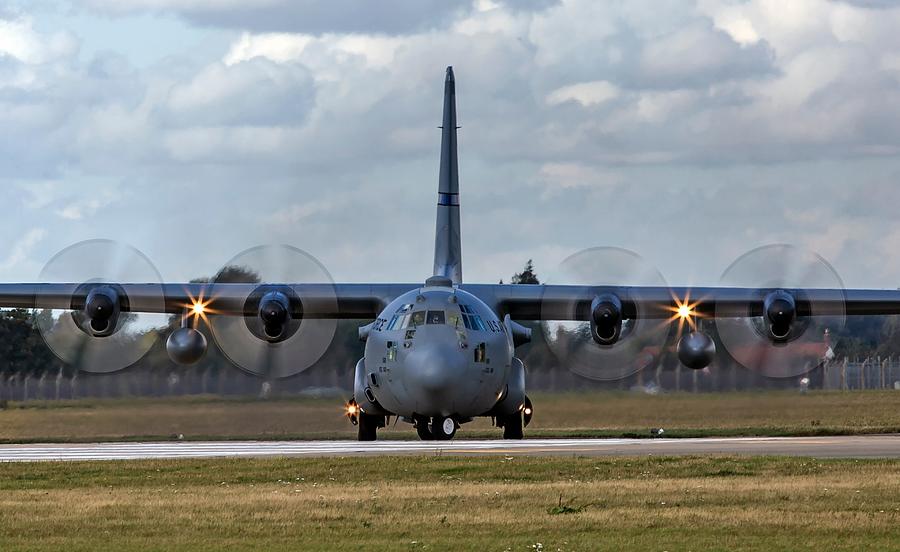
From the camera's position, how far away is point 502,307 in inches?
1512

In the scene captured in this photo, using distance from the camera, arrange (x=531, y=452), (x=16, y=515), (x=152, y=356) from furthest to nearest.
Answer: (x=152, y=356) < (x=531, y=452) < (x=16, y=515)

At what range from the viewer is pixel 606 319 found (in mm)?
36750

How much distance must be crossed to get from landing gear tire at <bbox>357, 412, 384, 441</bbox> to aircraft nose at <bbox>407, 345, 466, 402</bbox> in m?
5.11

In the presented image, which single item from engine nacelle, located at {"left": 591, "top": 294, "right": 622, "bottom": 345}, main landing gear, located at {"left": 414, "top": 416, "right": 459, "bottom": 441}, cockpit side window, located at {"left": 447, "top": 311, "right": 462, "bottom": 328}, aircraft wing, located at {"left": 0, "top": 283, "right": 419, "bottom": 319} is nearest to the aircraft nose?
cockpit side window, located at {"left": 447, "top": 311, "right": 462, "bottom": 328}

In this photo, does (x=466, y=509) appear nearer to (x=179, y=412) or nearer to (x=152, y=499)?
(x=152, y=499)

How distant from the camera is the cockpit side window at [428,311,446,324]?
3212 centimetres

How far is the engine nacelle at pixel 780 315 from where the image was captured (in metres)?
37.2

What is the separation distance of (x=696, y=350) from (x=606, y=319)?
219cm

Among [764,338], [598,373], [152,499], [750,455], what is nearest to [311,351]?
[598,373]

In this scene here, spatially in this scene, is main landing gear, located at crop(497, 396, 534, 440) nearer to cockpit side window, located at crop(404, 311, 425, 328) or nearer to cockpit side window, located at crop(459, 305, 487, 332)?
cockpit side window, located at crop(459, 305, 487, 332)

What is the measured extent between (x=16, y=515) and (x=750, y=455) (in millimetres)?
12386

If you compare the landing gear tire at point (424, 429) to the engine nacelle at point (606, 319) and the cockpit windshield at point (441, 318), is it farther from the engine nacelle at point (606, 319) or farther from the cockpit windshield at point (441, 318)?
the engine nacelle at point (606, 319)

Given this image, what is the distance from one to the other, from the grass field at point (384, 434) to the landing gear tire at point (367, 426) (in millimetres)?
1669

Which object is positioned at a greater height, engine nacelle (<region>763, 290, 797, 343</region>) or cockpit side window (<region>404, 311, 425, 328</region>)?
engine nacelle (<region>763, 290, 797, 343</region>)
